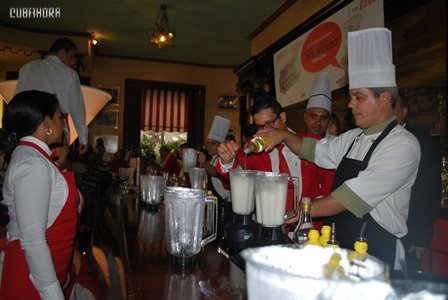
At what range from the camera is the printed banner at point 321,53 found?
3807mm

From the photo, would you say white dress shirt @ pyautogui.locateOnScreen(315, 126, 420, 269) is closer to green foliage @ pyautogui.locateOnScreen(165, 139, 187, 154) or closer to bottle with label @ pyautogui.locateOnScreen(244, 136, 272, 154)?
bottle with label @ pyautogui.locateOnScreen(244, 136, 272, 154)

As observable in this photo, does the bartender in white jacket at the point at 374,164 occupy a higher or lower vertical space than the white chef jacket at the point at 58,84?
lower

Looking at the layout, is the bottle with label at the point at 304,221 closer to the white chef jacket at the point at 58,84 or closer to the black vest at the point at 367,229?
the black vest at the point at 367,229

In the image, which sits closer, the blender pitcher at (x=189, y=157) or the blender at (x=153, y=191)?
the blender at (x=153, y=191)

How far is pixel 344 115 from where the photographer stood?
14.3 feet

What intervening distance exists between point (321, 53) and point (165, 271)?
4058 mm

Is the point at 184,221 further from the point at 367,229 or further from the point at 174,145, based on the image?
the point at 174,145

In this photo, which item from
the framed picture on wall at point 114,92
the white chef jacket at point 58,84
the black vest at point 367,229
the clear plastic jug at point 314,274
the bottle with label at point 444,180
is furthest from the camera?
the framed picture on wall at point 114,92

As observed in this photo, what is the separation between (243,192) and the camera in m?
1.51

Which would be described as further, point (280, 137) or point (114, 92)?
point (114, 92)

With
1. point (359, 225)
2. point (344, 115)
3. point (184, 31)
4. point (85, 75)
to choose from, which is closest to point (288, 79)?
point (344, 115)

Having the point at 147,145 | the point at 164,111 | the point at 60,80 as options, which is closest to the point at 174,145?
the point at 147,145

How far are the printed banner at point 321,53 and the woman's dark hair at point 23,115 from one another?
10.1ft

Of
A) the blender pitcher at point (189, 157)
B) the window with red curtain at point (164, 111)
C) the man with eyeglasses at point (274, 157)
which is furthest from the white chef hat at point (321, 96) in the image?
the window with red curtain at point (164, 111)
